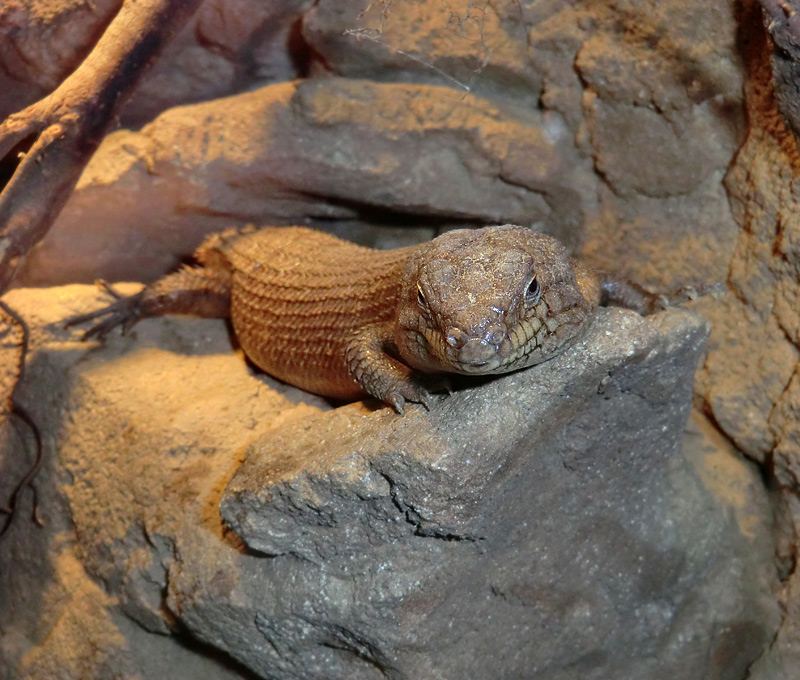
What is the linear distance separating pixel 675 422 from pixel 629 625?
1147 mm

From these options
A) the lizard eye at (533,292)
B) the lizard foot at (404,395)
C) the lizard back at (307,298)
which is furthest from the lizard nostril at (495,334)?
the lizard back at (307,298)

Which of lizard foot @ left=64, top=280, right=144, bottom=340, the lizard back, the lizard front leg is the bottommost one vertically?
lizard foot @ left=64, top=280, right=144, bottom=340

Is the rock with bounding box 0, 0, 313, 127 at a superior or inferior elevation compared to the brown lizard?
superior

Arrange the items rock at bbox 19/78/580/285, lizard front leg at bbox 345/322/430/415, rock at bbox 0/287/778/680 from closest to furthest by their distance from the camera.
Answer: rock at bbox 0/287/778/680
lizard front leg at bbox 345/322/430/415
rock at bbox 19/78/580/285

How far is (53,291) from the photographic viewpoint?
4.93m

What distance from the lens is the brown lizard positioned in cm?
281

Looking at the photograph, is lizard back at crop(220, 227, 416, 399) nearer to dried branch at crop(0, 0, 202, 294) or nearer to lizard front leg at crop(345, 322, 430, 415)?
lizard front leg at crop(345, 322, 430, 415)

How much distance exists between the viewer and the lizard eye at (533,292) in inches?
114

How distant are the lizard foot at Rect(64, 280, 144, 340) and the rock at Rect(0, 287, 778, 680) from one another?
0.60 feet

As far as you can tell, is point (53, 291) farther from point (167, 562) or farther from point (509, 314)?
point (509, 314)

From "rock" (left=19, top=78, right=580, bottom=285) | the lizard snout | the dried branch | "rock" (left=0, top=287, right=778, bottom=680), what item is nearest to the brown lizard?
the lizard snout

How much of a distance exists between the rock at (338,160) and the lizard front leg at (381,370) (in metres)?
1.35

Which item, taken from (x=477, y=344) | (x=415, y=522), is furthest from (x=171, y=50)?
(x=415, y=522)

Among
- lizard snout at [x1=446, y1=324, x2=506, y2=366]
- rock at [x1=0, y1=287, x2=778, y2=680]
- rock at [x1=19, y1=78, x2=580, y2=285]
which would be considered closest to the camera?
lizard snout at [x1=446, y1=324, x2=506, y2=366]
